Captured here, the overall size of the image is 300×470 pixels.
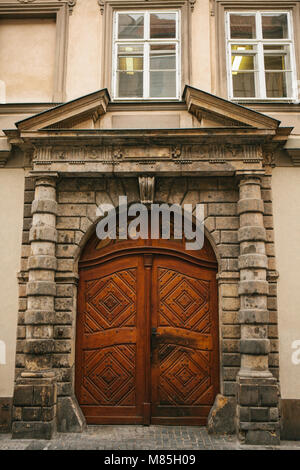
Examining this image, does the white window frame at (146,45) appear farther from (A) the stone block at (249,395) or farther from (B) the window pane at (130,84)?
(A) the stone block at (249,395)

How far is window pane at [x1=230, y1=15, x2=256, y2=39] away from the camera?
732 centimetres

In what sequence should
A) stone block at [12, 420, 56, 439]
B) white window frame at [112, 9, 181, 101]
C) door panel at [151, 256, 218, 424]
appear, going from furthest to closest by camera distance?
1. white window frame at [112, 9, 181, 101]
2. door panel at [151, 256, 218, 424]
3. stone block at [12, 420, 56, 439]

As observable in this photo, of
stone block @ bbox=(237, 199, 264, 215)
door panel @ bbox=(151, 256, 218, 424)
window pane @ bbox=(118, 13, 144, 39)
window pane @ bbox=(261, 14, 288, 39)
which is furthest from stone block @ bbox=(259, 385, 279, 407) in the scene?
window pane @ bbox=(118, 13, 144, 39)

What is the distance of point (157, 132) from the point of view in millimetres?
6355

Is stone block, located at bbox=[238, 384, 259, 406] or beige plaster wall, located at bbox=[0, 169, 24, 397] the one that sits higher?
beige plaster wall, located at bbox=[0, 169, 24, 397]

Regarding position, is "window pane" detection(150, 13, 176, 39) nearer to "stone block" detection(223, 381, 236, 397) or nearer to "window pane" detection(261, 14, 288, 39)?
"window pane" detection(261, 14, 288, 39)

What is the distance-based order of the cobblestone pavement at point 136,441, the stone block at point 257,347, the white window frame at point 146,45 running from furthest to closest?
the white window frame at point 146,45
the stone block at point 257,347
the cobblestone pavement at point 136,441

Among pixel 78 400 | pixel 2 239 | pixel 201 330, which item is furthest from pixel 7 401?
pixel 201 330

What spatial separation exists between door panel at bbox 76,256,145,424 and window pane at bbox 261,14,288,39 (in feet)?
14.1

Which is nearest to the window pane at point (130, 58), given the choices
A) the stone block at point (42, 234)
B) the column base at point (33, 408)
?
the stone block at point (42, 234)

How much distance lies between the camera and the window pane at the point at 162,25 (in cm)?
734

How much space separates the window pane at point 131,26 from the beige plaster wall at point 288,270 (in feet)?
10.6
